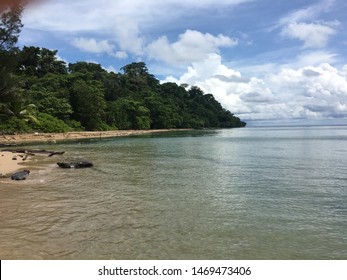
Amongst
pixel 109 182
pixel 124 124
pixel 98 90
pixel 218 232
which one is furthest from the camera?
pixel 124 124

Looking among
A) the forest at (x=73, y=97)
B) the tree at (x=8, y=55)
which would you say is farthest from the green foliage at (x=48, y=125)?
the tree at (x=8, y=55)

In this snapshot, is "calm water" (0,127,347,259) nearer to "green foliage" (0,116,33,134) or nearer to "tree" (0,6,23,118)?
"tree" (0,6,23,118)

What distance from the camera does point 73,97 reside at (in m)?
74.5

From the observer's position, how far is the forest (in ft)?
114

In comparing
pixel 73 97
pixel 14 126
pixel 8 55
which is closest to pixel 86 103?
pixel 73 97

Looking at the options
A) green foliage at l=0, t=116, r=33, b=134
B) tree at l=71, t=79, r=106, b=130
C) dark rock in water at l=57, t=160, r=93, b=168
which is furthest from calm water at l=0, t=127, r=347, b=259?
tree at l=71, t=79, r=106, b=130

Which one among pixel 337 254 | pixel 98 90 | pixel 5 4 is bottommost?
pixel 337 254

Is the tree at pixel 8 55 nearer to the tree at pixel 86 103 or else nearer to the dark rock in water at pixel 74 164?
the dark rock in water at pixel 74 164

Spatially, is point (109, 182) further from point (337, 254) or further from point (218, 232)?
point (337, 254)

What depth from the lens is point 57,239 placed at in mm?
7727
